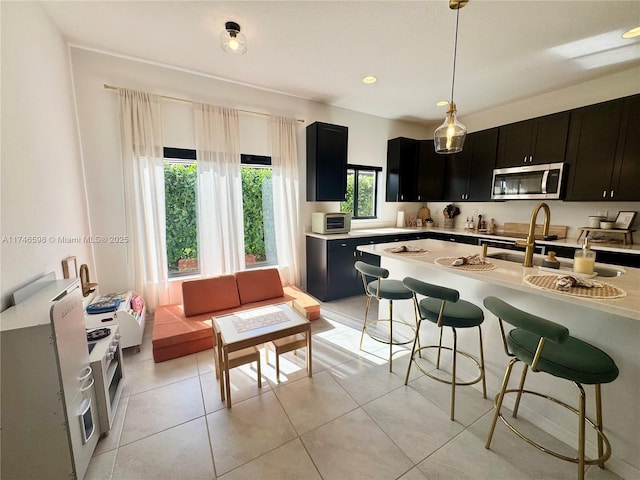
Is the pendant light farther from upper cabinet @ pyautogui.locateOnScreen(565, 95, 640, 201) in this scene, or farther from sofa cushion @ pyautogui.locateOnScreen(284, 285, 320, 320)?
upper cabinet @ pyautogui.locateOnScreen(565, 95, 640, 201)

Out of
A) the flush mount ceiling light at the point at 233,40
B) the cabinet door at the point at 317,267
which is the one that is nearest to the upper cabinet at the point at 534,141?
the cabinet door at the point at 317,267

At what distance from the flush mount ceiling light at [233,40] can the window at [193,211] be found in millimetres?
1428

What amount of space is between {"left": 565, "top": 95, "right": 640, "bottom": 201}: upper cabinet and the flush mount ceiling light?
3.94 m

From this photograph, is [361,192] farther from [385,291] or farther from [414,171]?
[385,291]

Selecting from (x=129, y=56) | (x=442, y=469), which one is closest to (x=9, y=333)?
(x=442, y=469)

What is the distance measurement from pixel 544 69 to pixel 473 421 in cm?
375

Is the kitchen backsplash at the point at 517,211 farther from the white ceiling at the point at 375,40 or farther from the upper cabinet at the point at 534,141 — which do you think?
the white ceiling at the point at 375,40

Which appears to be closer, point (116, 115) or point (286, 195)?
point (116, 115)

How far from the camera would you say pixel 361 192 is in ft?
15.1

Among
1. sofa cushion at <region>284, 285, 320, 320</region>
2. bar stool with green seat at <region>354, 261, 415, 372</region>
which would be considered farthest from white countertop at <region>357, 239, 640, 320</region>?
sofa cushion at <region>284, 285, 320, 320</region>

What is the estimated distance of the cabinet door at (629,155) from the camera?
2691 millimetres

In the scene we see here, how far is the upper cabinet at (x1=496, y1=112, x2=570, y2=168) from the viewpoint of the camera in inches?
126

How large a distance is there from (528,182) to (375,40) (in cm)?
289

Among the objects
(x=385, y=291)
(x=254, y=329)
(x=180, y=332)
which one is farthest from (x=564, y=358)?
(x=180, y=332)
